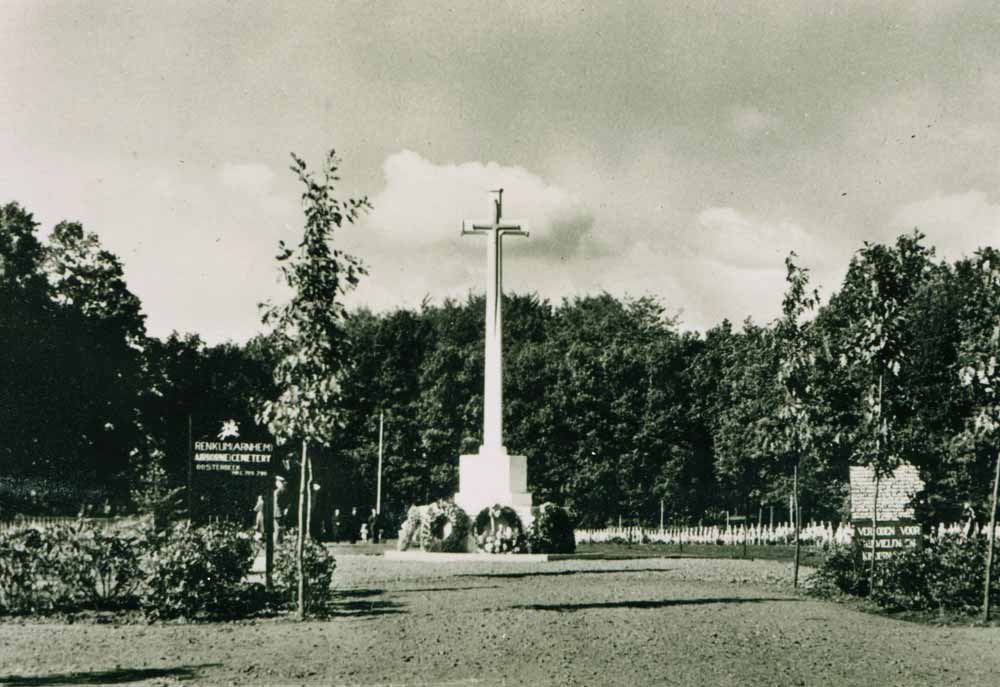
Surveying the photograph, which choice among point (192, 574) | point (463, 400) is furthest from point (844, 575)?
point (463, 400)

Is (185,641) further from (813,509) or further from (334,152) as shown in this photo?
(813,509)

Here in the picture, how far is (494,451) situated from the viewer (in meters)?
27.4

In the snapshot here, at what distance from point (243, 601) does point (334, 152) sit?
5.74 m

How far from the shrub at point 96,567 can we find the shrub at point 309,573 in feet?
6.04

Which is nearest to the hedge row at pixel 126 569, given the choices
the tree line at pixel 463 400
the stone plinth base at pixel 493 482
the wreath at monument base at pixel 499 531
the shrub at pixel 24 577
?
the shrub at pixel 24 577

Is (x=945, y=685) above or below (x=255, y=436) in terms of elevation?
below

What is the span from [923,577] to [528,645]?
7.89 m

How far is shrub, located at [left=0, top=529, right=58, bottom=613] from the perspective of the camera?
13430mm

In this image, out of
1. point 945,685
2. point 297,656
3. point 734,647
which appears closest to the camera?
point 945,685

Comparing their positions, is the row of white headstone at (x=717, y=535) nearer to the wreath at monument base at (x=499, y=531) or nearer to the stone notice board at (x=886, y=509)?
the wreath at monument base at (x=499, y=531)

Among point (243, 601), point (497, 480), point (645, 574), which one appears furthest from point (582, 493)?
point (243, 601)

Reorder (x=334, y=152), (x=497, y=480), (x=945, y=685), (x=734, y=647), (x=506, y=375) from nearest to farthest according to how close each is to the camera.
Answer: (x=945, y=685), (x=734, y=647), (x=334, y=152), (x=497, y=480), (x=506, y=375)

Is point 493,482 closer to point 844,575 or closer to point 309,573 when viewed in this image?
point 844,575

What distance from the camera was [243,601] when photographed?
13.0 m
